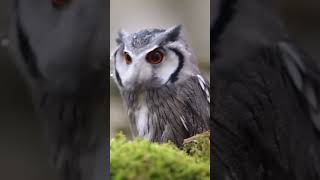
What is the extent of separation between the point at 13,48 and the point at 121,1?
1.29 feet

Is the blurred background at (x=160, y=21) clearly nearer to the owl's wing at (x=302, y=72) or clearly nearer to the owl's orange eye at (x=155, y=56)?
the owl's orange eye at (x=155, y=56)

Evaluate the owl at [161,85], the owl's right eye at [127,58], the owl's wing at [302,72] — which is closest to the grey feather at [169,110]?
the owl at [161,85]

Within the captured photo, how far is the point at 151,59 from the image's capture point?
180cm

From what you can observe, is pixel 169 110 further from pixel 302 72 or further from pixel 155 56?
pixel 302 72

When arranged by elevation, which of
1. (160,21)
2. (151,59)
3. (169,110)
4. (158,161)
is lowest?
(158,161)

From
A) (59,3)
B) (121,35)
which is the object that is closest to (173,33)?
(121,35)

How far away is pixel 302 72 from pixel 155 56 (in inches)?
18.5

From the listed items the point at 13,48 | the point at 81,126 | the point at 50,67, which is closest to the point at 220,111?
the point at 81,126

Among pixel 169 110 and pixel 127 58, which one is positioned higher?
pixel 127 58

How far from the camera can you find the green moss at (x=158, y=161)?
1805 millimetres

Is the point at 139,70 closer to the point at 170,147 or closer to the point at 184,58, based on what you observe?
the point at 184,58

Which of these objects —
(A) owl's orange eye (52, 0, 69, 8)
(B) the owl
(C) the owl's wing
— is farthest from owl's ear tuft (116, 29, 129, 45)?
(C) the owl's wing

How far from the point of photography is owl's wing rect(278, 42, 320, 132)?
1782 millimetres

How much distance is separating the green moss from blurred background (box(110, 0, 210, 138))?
7 cm
